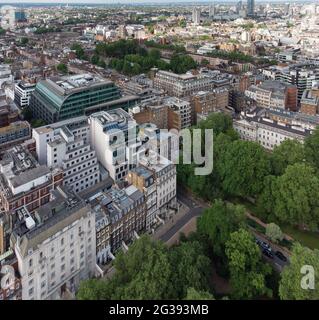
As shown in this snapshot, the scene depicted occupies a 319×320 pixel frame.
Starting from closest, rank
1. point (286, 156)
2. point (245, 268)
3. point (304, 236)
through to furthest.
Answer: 1. point (245, 268)
2. point (304, 236)
3. point (286, 156)

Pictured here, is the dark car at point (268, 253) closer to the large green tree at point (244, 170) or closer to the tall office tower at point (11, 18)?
the large green tree at point (244, 170)

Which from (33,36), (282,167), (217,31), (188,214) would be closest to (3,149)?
(188,214)

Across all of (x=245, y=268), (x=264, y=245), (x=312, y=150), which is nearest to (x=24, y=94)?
(x=312, y=150)

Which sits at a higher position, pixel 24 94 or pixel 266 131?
pixel 24 94

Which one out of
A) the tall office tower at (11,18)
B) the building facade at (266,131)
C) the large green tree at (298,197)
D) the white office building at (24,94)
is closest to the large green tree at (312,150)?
the building facade at (266,131)

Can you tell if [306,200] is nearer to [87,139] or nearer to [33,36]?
[87,139]

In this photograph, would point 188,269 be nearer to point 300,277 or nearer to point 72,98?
point 300,277

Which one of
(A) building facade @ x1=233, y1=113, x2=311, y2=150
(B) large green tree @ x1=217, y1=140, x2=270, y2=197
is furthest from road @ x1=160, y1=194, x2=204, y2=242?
(A) building facade @ x1=233, y1=113, x2=311, y2=150
